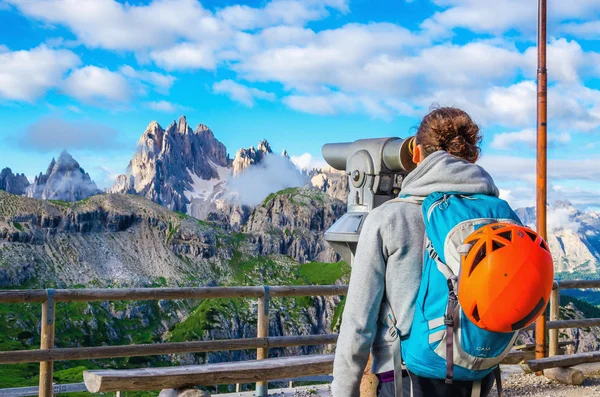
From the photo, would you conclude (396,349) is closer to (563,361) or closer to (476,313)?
(476,313)

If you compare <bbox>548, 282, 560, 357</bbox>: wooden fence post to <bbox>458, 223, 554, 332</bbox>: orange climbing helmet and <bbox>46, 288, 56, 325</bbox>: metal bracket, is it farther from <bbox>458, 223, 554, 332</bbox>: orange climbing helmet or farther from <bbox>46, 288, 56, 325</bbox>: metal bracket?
<bbox>458, 223, 554, 332</bbox>: orange climbing helmet

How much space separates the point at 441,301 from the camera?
2059mm

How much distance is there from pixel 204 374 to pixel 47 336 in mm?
1716

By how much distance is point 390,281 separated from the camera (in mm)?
2203

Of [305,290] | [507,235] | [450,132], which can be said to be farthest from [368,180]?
[305,290]

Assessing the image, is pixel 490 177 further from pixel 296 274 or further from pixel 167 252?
pixel 167 252

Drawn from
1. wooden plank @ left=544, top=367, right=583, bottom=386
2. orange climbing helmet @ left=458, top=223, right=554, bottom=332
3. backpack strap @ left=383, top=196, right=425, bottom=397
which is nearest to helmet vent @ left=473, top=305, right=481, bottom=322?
orange climbing helmet @ left=458, top=223, right=554, bottom=332

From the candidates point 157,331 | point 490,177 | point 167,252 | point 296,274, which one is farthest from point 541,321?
point 167,252

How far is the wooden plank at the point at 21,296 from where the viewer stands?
204 inches

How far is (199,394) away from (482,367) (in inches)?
126

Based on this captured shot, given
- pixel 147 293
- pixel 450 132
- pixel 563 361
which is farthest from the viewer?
pixel 563 361

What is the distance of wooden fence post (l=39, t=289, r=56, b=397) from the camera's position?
18.0ft

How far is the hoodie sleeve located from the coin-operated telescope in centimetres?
74

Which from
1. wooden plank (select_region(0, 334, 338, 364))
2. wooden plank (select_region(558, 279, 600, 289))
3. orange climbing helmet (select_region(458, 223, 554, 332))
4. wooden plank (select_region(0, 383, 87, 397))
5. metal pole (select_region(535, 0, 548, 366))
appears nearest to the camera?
orange climbing helmet (select_region(458, 223, 554, 332))
